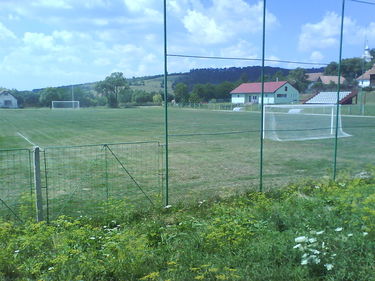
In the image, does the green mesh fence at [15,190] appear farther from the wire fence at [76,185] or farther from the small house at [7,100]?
the small house at [7,100]

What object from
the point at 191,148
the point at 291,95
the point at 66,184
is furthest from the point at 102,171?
the point at 291,95

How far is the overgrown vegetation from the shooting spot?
3.55 meters

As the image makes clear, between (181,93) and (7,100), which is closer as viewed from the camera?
(181,93)

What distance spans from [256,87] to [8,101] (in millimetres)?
26034

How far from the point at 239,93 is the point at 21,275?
31.2 feet

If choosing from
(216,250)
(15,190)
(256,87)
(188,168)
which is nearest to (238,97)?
(256,87)

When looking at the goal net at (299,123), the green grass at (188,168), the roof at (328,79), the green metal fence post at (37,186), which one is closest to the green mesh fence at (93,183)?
the green grass at (188,168)

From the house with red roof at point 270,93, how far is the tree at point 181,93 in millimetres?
1871

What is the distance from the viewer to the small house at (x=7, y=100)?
27781 mm

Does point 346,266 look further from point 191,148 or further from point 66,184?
point 191,148

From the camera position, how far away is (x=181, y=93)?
9.26 m

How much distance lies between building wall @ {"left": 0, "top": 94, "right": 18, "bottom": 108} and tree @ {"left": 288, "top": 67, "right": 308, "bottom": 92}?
23225 mm

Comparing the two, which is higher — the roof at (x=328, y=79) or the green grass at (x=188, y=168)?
the roof at (x=328, y=79)

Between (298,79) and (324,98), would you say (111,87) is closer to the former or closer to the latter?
(298,79)
